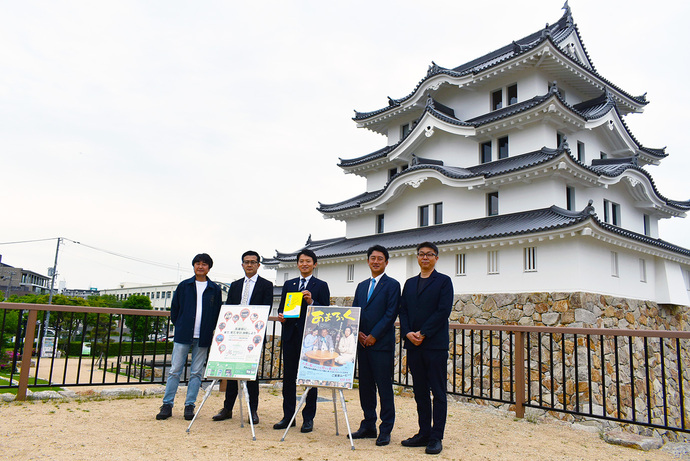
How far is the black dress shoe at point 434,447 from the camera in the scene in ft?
14.4

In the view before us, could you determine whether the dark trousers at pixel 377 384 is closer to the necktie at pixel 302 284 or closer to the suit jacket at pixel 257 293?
the necktie at pixel 302 284

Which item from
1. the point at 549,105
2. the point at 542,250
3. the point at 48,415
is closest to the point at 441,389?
the point at 48,415

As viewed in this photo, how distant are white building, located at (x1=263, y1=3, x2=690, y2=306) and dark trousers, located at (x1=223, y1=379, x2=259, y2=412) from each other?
36.6 feet

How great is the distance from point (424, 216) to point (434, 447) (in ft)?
54.1

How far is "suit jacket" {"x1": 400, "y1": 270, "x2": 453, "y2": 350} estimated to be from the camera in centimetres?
469

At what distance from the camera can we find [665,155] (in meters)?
21.0

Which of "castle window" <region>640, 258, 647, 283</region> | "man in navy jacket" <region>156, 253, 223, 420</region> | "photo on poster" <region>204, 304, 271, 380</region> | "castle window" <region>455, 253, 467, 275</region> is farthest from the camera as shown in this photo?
"castle window" <region>455, 253, 467, 275</region>

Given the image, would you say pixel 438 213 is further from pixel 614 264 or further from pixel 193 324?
pixel 193 324

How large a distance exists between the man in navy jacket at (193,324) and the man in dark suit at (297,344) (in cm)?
101

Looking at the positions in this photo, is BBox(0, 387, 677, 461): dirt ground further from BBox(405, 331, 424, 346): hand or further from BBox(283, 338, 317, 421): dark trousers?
BBox(405, 331, 424, 346): hand

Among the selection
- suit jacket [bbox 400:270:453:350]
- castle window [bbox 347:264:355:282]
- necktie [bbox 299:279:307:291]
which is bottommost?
suit jacket [bbox 400:270:453:350]

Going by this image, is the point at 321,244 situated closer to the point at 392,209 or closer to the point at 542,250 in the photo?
the point at 392,209

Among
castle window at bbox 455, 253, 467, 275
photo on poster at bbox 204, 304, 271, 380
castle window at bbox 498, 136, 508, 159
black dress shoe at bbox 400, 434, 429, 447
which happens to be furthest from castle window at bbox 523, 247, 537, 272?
photo on poster at bbox 204, 304, 271, 380

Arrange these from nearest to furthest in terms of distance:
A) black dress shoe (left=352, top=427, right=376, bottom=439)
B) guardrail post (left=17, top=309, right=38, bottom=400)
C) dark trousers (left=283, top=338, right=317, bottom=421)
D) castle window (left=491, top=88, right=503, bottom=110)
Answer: black dress shoe (left=352, top=427, right=376, bottom=439) < dark trousers (left=283, top=338, right=317, bottom=421) < guardrail post (left=17, top=309, right=38, bottom=400) < castle window (left=491, top=88, right=503, bottom=110)
